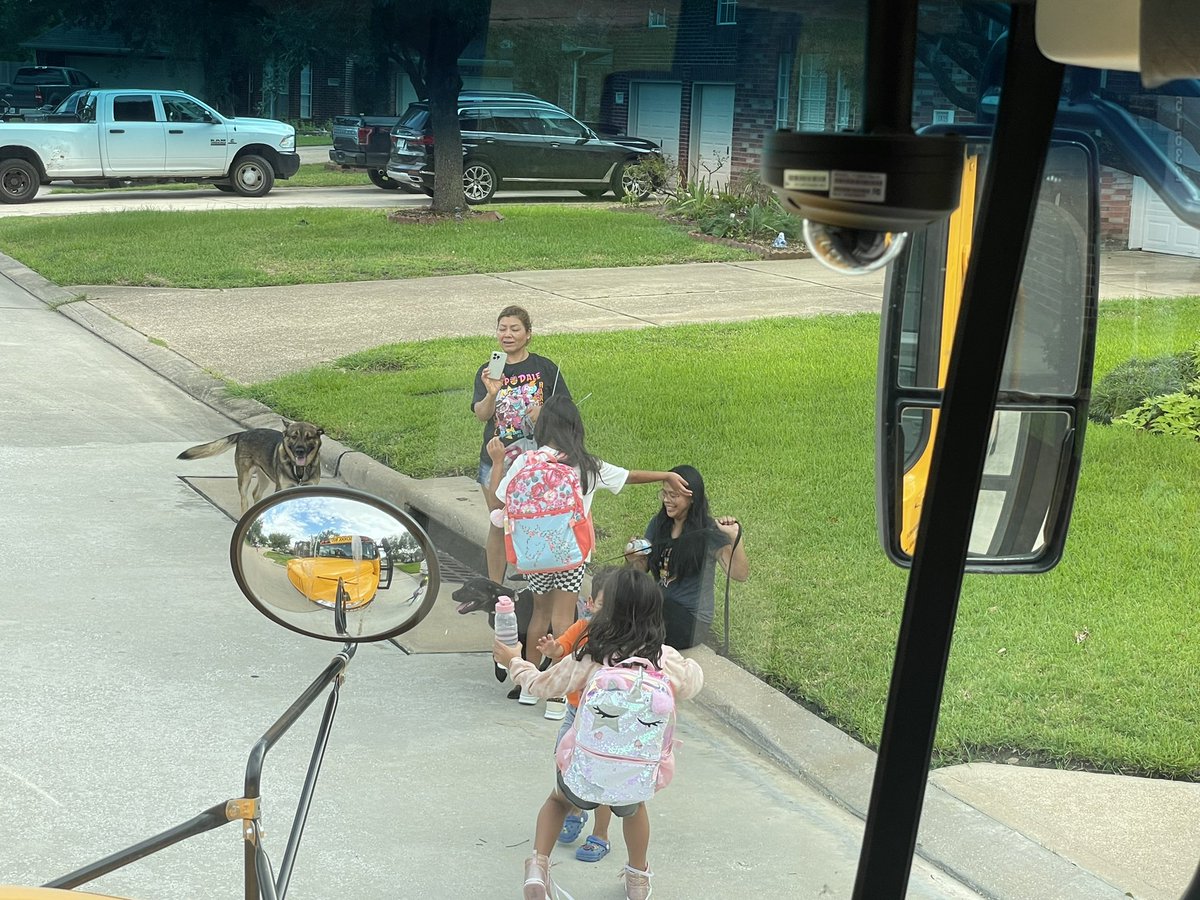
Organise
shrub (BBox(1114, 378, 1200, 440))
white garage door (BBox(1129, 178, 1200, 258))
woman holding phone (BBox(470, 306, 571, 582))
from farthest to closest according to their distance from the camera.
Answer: woman holding phone (BBox(470, 306, 571, 582)) → shrub (BBox(1114, 378, 1200, 440)) → white garage door (BBox(1129, 178, 1200, 258))

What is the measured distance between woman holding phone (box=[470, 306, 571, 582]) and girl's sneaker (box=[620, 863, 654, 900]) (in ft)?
7.61

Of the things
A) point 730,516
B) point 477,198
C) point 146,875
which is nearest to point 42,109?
point 477,198

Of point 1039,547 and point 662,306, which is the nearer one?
point 1039,547

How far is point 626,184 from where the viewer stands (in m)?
4.83

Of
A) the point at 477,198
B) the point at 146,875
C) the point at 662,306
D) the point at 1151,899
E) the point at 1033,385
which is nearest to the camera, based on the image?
the point at 1033,385

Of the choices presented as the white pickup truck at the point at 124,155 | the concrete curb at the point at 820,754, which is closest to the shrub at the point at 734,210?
the concrete curb at the point at 820,754

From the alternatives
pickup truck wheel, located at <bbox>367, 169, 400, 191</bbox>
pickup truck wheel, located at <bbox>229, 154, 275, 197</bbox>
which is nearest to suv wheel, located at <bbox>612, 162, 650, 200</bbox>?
pickup truck wheel, located at <bbox>367, 169, 400, 191</bbox>

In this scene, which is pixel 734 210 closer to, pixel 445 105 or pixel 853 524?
pixel 445 105

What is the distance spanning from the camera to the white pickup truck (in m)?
10.1

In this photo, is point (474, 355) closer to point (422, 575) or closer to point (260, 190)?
point (260, 190)

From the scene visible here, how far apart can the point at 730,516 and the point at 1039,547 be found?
14.0 feet

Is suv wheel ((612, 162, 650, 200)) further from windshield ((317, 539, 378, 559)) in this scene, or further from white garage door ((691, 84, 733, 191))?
windshield ((317, 539, 378, 559))

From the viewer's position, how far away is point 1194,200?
2.05m

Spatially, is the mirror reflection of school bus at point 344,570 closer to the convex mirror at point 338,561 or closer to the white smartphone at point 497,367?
the convex mirror at point 338,561
